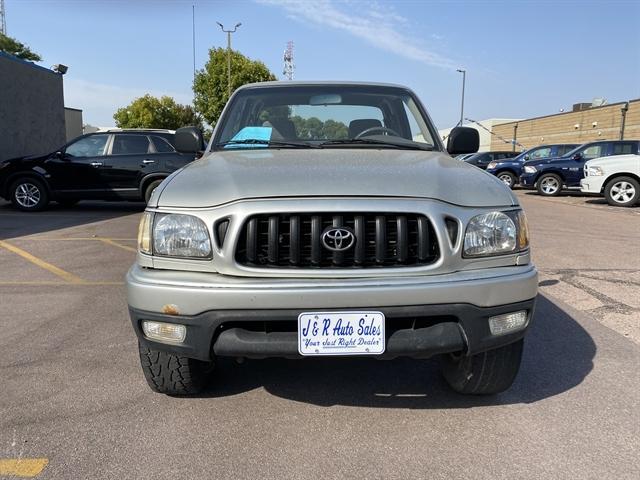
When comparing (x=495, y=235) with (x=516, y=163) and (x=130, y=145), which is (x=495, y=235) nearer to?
(x=130, y=145)

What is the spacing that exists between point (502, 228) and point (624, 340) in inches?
80.5

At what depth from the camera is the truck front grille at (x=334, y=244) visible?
2301 millimetres

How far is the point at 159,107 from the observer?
187 ft

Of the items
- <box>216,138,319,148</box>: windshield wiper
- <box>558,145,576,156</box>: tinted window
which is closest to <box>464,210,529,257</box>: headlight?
<box>216,138,319,148</box>: windshield wiper

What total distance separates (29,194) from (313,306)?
1083 cm

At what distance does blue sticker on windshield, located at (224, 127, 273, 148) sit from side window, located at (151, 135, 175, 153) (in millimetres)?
7637

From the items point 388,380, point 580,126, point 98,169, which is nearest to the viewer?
point 388,380

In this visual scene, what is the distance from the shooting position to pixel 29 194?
11148 millimetres

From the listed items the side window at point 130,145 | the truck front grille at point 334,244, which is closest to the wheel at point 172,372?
the truck front grille at point 334,244

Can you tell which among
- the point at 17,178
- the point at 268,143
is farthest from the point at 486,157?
the point at 268,143

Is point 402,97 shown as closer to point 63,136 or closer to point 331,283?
point 331,283

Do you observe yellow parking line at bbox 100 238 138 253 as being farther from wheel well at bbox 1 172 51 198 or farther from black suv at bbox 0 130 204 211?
wheel well at bbox 1 172 51 198

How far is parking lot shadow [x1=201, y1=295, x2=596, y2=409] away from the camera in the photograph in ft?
9.52

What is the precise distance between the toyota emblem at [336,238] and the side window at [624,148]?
1517 centimetres
